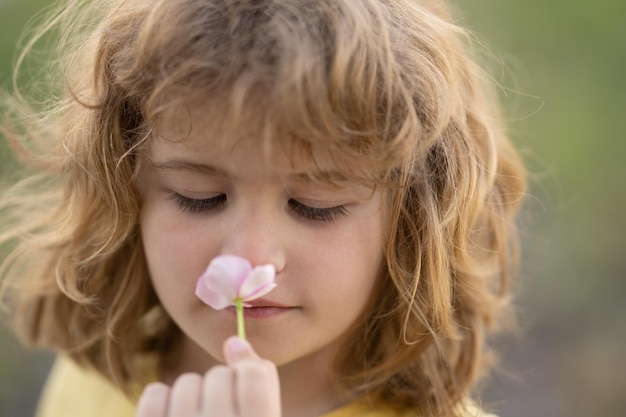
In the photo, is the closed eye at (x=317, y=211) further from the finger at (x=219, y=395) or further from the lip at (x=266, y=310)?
the finger at (x=219, y=395)

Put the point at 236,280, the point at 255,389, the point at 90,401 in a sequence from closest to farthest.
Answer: the point at 255,389, the point at 236,280, the point at 90,401

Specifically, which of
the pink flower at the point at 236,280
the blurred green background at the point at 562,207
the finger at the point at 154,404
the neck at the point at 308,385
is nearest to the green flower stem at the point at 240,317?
the pink flower at the point at 236,280

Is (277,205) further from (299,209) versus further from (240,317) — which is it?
(240,317)

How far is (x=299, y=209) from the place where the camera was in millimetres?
1369

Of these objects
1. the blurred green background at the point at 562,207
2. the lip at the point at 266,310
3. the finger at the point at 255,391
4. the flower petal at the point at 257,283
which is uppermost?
the blurred green background at the point at 562,207

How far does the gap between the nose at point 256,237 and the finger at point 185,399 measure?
24cm

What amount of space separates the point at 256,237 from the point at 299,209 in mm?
95

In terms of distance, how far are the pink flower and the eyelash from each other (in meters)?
0.13

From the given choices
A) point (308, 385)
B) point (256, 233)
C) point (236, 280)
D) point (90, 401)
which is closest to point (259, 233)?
point (256, 233)

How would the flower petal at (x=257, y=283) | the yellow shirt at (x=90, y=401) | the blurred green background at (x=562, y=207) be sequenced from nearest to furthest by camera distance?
the flower petal at (x=257, y=283), the yellow shirt at (x=90, y=401), the blurred green background at (x=562, y=207)

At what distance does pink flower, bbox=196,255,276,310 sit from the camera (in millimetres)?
1247

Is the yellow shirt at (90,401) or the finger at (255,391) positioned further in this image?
the yellow shirt at (90,401)

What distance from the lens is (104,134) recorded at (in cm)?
148

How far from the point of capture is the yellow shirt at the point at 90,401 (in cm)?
165
